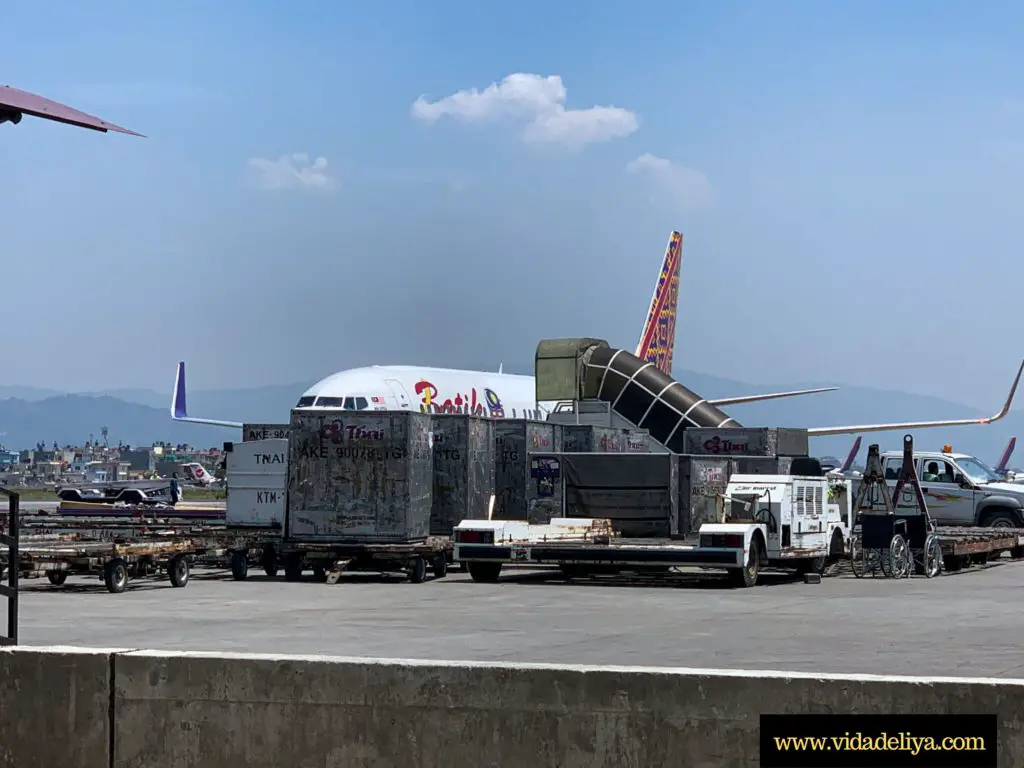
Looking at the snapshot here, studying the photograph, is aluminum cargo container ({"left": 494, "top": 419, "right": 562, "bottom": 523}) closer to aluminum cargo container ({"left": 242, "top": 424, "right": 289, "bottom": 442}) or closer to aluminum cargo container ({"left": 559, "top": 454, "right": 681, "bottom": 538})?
aluminum cargo container ({"left": 559, "top": 454, "right": 681, "bottom": 538})

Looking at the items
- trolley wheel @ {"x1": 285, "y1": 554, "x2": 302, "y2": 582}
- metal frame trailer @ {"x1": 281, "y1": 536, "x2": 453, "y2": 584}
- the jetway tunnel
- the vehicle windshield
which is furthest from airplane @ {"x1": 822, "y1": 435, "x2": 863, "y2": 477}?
trolley wheel @ {"x1": 285, "y1": 554, "x2": 302, "y2": 582}

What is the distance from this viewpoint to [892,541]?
92.9 feet

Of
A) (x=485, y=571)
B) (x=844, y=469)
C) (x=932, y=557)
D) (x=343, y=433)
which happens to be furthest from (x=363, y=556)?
(x=844, y=469)

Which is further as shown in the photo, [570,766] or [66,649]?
[66,649]

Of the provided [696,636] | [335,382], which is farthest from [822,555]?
[335,382]

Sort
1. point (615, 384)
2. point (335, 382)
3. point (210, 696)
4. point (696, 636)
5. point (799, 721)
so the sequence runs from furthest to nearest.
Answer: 1. point (615, 384)
2. point (335, 382)
3. point (696, 636)
4. point (210, 696)
5. point (799, 721)

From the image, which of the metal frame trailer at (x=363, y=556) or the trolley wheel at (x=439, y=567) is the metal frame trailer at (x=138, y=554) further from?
the trolley wheel at (x=439, y=567)

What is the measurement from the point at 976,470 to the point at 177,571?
24685 mm

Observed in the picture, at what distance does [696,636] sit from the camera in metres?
17.6

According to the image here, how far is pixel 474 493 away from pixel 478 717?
2090 cm

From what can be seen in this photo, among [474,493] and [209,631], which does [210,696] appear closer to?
[209,631]

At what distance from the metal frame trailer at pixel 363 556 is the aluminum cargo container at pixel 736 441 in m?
12.2

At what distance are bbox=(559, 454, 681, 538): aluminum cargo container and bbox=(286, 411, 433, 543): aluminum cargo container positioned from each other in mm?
3228

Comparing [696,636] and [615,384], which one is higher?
[615,384]
